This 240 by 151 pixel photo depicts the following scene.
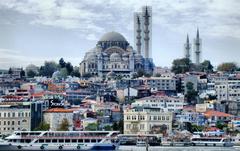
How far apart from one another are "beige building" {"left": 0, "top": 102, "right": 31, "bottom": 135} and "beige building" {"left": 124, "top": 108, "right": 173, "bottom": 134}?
4.95 metres

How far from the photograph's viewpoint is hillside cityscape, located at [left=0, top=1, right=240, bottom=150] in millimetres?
35625

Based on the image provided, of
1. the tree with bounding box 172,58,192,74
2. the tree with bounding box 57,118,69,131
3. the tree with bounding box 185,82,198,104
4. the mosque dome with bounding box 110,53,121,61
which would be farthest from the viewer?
the mosque dome with bounding box 110,53,121,61

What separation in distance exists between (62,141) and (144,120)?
36.1 ft

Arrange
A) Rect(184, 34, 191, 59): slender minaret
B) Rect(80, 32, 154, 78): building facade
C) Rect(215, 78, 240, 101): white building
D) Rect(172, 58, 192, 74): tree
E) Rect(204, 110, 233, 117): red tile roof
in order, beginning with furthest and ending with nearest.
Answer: Rect(184, 34, 191, 59): slender minaret < Rect(80, 32, 154, 78): building facade < Rect(172, 58, 192, 74): tree < Rect(215, 78, 240, 101): white building < Rect(204, 110, 233, 117): red tile roof

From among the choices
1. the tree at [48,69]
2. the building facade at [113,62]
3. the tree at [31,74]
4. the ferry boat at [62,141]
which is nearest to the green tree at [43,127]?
the ferry boat at [62,141]

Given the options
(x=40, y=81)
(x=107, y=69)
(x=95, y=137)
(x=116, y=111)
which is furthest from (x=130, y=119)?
(x=107, y=69)

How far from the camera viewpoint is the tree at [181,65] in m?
62.6

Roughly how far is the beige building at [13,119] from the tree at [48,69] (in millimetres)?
25422

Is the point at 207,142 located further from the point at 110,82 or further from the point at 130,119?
the point at 110,82

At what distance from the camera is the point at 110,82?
57.4 metres

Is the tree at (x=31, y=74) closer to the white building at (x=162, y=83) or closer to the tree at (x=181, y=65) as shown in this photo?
the white building at (x=162, y=83)

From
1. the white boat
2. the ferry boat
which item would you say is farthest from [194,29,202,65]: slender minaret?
the ferry boat

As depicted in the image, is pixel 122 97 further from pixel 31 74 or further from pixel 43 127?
pixel 43 127

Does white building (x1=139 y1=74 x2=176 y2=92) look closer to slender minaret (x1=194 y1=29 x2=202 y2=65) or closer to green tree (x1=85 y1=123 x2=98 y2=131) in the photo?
slender minaret (x1=194 y1=29 x2=202 y2=65)
